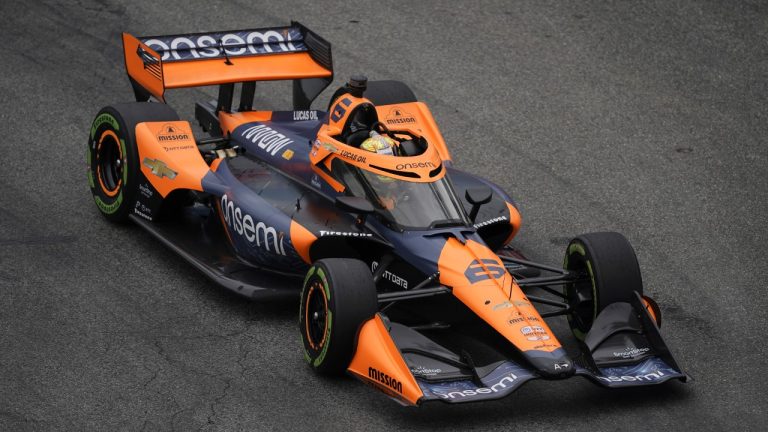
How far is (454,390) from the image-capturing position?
8.15 metres

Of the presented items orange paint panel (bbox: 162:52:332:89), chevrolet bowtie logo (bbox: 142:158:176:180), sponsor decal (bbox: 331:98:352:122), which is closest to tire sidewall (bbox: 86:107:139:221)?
chevrolet bowtie logo (bbox: 142:158:176:180)

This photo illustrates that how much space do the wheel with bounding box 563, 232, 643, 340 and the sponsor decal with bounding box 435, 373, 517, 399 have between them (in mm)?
1335

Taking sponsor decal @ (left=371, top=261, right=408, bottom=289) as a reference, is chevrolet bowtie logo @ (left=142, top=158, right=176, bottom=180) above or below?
below

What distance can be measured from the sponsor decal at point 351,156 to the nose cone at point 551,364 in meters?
2.28

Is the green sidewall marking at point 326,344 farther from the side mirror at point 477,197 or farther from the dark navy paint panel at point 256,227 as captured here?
the side mirror at point 477,197

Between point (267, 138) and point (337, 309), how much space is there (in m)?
2.87

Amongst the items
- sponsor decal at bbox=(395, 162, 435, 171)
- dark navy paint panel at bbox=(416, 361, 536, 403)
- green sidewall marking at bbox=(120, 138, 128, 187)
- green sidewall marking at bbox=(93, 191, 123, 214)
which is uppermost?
sponsor decal at bbox=(395, 162, 435, 171)

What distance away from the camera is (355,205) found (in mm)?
9297

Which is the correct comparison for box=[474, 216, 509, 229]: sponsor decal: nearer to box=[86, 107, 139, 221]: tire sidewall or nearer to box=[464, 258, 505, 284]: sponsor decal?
box=[464, 258, 505, 284]: sponsor decal

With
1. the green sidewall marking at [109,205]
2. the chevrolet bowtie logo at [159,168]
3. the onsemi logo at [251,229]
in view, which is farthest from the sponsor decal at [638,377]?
Result: the green sidewall marking at [109,205]

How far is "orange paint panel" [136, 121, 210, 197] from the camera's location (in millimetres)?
10492

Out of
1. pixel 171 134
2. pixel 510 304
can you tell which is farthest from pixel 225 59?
pixel 510 304

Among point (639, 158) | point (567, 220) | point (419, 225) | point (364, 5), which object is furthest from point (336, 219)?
point (364, 5)

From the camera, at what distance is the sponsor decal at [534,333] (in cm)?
851
